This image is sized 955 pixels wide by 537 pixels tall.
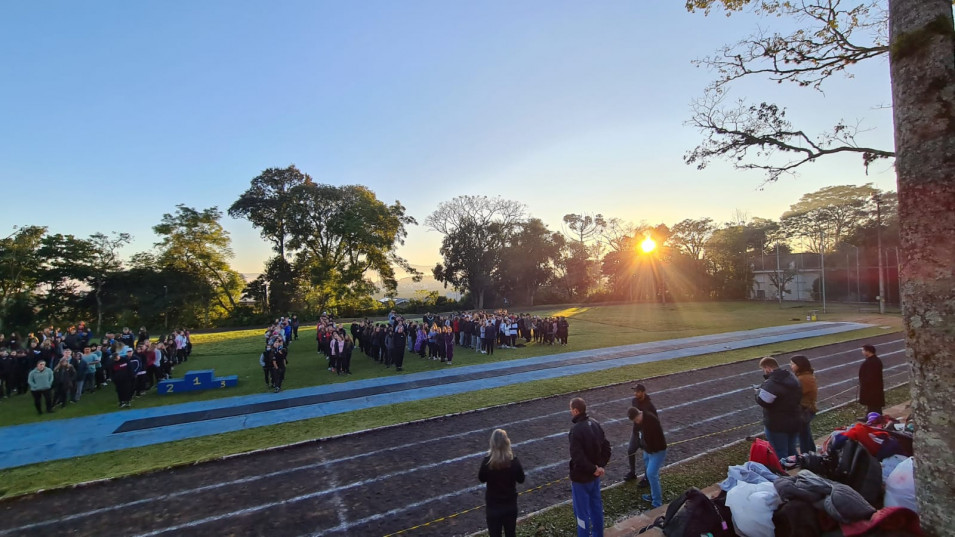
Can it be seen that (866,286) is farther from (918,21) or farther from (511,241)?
(918,21)

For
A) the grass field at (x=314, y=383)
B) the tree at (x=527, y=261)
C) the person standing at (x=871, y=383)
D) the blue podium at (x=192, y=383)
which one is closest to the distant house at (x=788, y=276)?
the grass field at (x=314, y=383)

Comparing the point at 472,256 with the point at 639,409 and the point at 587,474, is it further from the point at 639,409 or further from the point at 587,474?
the point at 587,474

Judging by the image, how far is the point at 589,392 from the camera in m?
12.5

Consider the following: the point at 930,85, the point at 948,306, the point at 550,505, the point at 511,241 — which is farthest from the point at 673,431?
the point at 511,241

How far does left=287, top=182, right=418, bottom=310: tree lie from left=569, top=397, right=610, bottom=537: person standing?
37300mm

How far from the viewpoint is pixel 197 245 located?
36.0 m

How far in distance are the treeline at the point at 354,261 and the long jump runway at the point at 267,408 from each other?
24.9 meters

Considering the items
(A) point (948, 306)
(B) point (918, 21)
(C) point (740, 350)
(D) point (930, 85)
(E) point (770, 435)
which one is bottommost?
Answer: (C) point (740, 350)

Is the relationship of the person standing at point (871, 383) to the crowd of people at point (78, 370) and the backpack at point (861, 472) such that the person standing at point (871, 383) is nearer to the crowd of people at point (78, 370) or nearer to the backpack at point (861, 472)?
the backpack at point (861, 472)

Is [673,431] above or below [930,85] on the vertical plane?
below

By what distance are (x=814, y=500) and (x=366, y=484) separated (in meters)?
6.08

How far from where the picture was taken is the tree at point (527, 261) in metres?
48.0

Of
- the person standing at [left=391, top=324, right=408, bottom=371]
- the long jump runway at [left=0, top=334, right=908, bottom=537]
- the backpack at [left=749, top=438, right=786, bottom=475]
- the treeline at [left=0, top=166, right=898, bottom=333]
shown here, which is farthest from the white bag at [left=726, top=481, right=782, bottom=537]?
the treeline at [left=0, top=166, right=898, bottom=333]

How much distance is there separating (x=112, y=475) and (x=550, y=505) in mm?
7690
